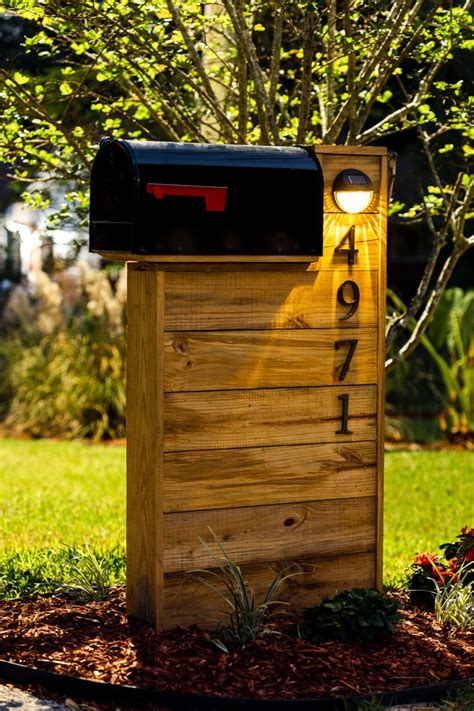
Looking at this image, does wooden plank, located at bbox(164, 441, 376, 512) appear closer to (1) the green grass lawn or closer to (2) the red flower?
(2) the red flower

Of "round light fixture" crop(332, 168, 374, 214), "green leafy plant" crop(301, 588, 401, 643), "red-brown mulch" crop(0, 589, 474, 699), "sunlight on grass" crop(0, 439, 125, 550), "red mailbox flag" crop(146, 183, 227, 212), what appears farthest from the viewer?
"sunlight on grass" crop(0, 439, 125, 550)

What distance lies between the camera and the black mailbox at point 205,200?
13.0 ft

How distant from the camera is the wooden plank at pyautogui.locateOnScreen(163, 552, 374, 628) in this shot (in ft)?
13.8

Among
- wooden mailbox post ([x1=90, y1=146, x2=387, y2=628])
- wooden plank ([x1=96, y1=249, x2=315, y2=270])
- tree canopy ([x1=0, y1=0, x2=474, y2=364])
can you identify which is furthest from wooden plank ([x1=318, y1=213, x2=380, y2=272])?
tree canopy ([x1=0, y1=0, x2=474, y2=364])

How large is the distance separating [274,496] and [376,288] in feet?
3.14

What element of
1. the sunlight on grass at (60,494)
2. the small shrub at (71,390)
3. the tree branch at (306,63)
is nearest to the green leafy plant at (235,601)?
the sunlight on grass at (60,494)

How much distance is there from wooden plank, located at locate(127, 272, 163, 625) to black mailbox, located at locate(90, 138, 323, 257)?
0.20 meters

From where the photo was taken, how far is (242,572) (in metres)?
4.31

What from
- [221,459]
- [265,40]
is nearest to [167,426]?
[221,459]

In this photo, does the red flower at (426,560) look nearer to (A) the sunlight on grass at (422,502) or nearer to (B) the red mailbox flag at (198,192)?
(A) the sunlight on grass at (422,502)

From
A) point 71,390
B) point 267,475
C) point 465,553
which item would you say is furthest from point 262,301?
point 71,390

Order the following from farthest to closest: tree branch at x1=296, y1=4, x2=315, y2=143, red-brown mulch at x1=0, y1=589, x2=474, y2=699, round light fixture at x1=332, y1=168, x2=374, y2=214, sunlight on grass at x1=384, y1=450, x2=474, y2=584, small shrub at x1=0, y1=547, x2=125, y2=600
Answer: sunlight on grass at x1=384, y1=450, x2=474, y2=584 → small shrub at x1=0, y1=547, x2=125, y2=600 → tree branch at x1=296, y1=4, x2=315, y2=143 → round light fixture at x1=332, y1=168, x2=374, y2=214 → red-brown mulch at x1=0, y1=589, x2=474, y2=699

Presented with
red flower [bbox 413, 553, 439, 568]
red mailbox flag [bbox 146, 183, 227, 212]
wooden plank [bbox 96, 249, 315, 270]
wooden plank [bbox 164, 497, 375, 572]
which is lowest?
red flower [bbox 413, 553, 439, 568]

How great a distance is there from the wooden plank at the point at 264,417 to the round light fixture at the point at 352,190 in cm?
74
